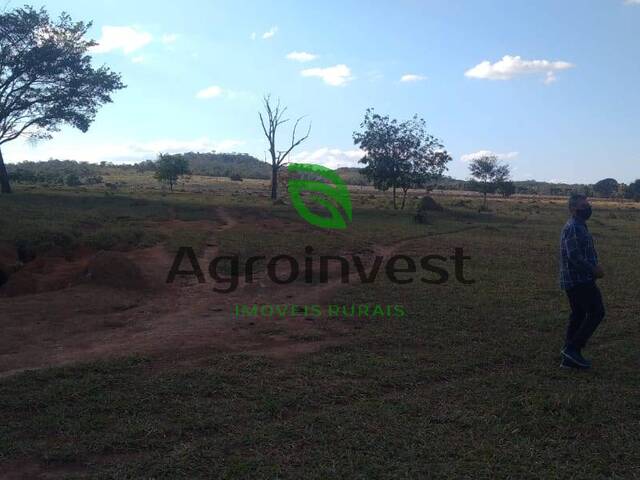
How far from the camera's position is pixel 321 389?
564 cm

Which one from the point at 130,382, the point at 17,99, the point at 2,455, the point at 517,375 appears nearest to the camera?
the point at 2,455

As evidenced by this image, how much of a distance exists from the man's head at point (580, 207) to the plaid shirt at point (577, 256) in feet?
0.22

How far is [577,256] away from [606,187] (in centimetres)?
9849

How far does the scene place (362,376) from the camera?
6.07 m

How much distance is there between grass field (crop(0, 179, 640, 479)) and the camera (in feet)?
13.9

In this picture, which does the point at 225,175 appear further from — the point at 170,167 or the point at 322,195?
the point at 322,195

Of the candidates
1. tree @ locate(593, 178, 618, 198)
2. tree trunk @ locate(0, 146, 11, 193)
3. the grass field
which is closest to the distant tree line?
tree @ locate(593, 178, 618, 198)

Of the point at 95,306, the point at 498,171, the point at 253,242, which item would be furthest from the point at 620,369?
the point at 498,171

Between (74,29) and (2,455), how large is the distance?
31656mm

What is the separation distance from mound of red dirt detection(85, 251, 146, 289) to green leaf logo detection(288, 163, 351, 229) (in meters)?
12.0

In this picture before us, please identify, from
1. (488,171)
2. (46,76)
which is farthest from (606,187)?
(46,76)

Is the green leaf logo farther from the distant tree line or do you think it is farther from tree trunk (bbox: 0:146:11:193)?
tree trunk (bbox: 0:146:11:193)

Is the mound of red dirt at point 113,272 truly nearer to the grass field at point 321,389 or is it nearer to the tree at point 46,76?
the grass field at point 321,389

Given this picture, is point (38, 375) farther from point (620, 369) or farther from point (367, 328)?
point (620, 369)
